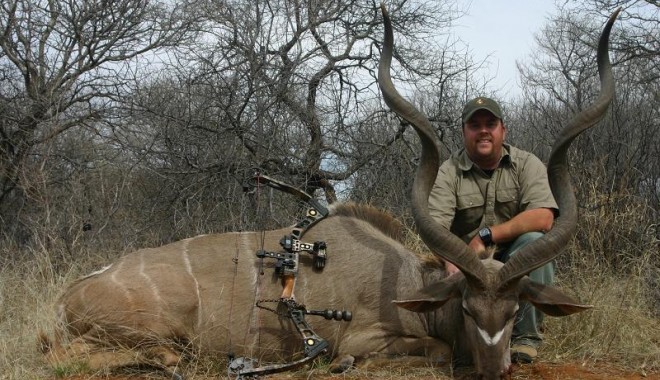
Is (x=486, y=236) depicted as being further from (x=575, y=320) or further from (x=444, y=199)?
(x=575, y=320)

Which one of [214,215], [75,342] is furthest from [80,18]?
[75,342]

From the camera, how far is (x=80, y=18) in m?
6.67

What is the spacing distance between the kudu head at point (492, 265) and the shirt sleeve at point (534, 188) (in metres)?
0.41

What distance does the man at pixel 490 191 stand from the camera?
11.9 ft

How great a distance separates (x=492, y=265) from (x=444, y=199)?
59cm

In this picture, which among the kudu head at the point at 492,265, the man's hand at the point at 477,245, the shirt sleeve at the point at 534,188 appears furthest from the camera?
the shirt sleeve at the point at 534,188

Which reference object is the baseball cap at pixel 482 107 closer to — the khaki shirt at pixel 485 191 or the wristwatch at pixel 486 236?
the khaki shirt at pixel 485 191

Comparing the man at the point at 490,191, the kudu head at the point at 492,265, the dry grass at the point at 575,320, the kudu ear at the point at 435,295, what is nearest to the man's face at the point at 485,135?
the man at the point at 490,191

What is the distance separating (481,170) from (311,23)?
10.4 feet

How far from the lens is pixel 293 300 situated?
3.53m

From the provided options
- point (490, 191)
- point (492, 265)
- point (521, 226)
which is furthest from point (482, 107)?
point (492, 265)

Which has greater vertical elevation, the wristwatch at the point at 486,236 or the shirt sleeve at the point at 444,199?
the shirt sleeve at the point at 444,199

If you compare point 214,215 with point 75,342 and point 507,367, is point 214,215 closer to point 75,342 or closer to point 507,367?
point 75,342

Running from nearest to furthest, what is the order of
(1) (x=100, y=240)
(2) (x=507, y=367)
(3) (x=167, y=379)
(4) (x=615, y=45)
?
(2) (x=507, y=367)
(3) (x=167, y=379)
(1) (x=100, y=240)
(4) (x=615, y=45)
